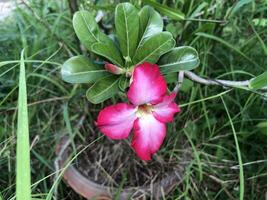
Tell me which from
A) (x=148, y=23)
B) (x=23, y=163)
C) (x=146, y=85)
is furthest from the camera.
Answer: (x=148, y=23)

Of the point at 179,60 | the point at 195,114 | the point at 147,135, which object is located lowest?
the point at 195,114

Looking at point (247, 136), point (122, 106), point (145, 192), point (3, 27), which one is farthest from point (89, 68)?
point (3, 27)

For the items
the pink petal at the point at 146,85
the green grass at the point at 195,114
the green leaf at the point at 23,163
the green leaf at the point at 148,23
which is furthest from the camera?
the green grass at the point at 195,114

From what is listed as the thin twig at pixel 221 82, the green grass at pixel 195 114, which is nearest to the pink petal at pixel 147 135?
the thin twig at pixel 221 82

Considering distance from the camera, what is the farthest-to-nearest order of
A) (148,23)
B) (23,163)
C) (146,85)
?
(148,23)
(146,85)
(23,163)

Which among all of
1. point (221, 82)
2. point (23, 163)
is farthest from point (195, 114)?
point (23, 163)

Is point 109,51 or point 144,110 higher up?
point 109,51

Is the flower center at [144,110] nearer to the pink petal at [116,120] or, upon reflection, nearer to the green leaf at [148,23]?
the pink petal at [116,120]

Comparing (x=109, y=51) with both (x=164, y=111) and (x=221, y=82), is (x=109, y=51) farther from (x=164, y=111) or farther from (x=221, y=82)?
(x=221, y=82)
